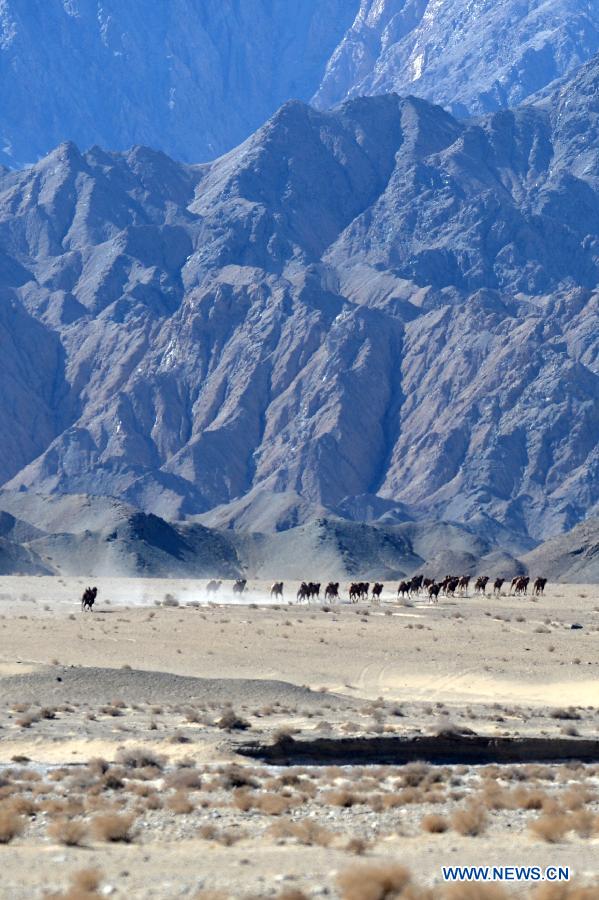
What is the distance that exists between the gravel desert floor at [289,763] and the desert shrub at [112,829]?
0.08 feet

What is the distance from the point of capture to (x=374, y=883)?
59.2 ft

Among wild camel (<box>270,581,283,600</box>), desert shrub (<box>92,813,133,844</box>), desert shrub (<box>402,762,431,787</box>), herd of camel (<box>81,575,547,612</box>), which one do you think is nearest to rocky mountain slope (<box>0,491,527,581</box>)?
herd of camel (<box>81,575,547,612</box>)

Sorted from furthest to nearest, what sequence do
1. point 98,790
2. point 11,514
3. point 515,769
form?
Answer: point 11,514, point 515,769, point 98,790

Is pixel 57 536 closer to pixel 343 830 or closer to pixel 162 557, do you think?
pixel 162 557

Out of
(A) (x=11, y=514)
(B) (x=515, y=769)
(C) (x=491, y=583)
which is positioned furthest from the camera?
(A) (x=11, y=514)

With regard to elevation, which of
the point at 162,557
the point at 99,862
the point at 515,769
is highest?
the point at 162,557

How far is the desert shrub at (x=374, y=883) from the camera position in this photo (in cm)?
1789

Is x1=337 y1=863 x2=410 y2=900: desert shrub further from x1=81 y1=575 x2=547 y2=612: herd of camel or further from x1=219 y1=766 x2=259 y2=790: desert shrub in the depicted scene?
x1=81 y1=575 x2=547 y2=612: herd of camel

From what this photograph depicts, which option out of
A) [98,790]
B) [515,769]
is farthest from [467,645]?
[98,790]

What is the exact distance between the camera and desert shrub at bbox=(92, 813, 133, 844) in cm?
2184

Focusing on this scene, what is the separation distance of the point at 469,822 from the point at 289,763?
28.7 feet

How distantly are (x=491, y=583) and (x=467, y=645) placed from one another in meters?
62.4

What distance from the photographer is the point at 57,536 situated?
5266 inches

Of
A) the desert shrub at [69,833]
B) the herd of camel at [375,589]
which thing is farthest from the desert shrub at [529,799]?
the herd of camel at [375,589]
